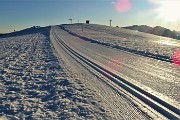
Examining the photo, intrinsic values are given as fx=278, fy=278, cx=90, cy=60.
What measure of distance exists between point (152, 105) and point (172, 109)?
484mm

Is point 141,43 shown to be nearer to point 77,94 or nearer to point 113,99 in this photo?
point 77,94

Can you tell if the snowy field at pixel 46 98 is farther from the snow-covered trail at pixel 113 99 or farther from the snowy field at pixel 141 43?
the snowy field at pixel 141 43

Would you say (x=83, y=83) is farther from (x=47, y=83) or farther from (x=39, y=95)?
(x=39, y=95)

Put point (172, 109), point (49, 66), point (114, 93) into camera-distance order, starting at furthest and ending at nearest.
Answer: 1. point (49, 66)
2. point (114, 93)
3. point (172, 109)

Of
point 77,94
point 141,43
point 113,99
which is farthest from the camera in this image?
point 141,43

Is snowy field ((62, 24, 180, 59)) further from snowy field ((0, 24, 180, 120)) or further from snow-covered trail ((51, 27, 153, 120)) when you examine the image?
snow-covered trail ((51, 27, 153, 120))

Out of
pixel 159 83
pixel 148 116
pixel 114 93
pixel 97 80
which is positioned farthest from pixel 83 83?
pixel 148 116

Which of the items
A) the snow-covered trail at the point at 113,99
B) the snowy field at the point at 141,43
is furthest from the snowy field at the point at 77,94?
the snowy field at the point at 141,43

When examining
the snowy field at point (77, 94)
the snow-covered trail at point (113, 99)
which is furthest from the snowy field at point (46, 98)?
the snow-covered trail at point (113, 99)

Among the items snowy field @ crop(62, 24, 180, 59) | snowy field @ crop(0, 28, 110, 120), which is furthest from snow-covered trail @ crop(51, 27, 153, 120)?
snowy field @ crop(62, 24, 180, 59)

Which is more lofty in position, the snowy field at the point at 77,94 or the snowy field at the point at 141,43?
the snowy field at the point at 77,94

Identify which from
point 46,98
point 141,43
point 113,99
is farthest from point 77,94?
point 141,43

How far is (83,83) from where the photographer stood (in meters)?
8.87

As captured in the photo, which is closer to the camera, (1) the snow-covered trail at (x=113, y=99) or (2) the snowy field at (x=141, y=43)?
(1) the snow-covered trail at (x=113, y=99)
